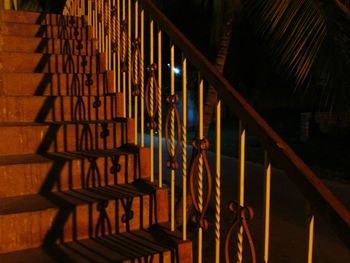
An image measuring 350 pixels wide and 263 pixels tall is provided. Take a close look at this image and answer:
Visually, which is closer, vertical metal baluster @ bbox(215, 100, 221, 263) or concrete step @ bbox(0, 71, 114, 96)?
vertical metal baluster @ bbox(215, 100, 221, 263)

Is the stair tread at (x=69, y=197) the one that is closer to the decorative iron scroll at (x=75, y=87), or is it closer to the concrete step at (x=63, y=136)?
the concrete step at (x=63, y=136)

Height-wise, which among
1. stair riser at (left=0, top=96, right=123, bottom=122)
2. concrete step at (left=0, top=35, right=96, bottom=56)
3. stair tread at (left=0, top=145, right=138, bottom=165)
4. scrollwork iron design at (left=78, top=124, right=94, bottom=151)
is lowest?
stair tread at (left=0, top=145, right=138, bottom=165)

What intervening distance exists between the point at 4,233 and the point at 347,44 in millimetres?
3889

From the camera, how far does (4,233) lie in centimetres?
226

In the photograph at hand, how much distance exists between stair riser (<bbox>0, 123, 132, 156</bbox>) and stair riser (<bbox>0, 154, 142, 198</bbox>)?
358 millimetres

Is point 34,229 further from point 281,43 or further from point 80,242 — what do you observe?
point 281,43

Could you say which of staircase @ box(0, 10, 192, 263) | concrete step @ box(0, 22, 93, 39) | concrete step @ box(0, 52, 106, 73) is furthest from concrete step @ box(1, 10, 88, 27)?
concrete step @ box(0, 52, 106, 73)

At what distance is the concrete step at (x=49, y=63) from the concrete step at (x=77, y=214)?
1.66m

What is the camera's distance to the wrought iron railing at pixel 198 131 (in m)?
1.54

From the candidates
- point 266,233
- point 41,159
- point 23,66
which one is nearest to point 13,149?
point 41,159

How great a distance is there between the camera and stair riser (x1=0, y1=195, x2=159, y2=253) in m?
2.28

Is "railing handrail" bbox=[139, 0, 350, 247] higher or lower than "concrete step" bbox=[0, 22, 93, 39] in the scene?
lower

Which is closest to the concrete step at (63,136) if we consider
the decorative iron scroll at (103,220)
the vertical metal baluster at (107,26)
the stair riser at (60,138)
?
the stair riser at (60,138)

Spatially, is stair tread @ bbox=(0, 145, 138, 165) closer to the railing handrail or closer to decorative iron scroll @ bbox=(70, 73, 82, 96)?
decorative iron scroll @ bbox=(70, 73, 82, 96)
